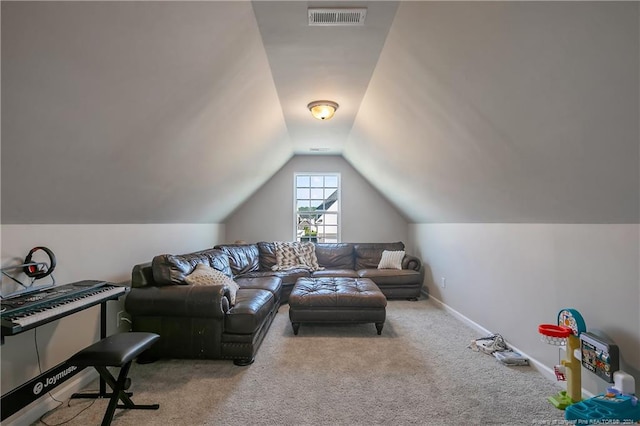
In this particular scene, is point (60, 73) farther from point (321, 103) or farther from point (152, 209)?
point (321, 103)

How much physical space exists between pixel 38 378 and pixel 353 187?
Answer: 529cm

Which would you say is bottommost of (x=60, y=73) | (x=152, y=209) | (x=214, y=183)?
(x=152, y=209)

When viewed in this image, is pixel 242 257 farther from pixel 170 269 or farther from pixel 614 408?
pixel 614 408

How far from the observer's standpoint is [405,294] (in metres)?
4.77

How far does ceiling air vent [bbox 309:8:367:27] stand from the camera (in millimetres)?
1888

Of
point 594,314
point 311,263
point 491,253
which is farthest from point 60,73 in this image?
point 311,263

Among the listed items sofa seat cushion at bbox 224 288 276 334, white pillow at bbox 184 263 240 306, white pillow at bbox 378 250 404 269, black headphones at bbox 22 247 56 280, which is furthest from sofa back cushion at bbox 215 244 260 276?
black headphones at bbox 22 247 56 280

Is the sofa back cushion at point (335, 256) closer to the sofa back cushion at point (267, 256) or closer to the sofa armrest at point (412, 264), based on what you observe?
the sofa back cushion at point (267, 256)

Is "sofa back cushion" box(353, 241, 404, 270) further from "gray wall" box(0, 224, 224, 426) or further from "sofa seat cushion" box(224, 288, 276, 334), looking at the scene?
"gray wall" box(0, 224, 224, 426)

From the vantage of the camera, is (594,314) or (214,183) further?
(214,183)

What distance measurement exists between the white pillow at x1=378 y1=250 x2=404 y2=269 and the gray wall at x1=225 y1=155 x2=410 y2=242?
37.2 inches

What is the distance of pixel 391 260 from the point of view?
5223 millimetres

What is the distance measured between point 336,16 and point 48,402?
9.78ft

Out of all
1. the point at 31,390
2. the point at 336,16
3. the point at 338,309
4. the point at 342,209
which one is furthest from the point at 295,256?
the point at 336,16
